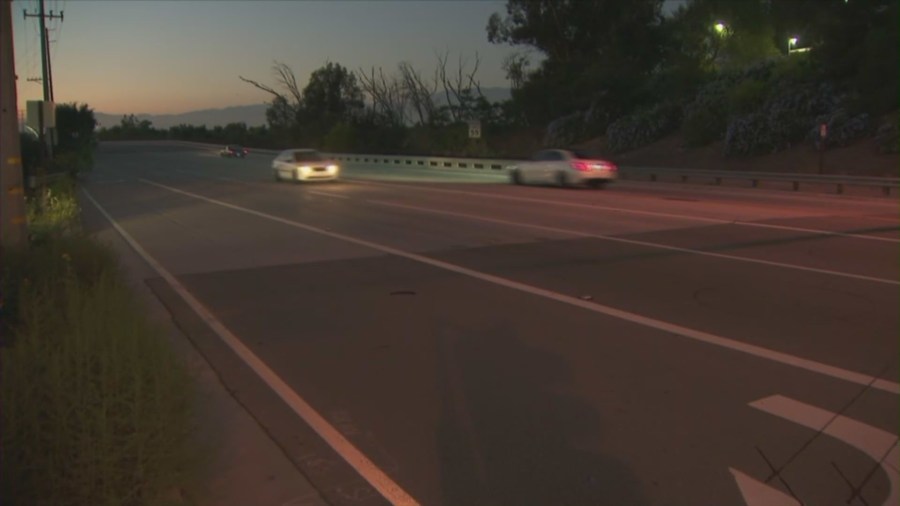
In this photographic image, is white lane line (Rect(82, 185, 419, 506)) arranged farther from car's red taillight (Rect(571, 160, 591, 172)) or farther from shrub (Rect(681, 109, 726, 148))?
shrub (Rect(681, 109, 726, 148))

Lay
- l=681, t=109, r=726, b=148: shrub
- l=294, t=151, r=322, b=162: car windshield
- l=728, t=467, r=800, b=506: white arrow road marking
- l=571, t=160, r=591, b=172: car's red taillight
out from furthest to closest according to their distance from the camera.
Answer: l=681, t=109, r=726, b=148: shrub, l=294, t=151, r=322, b=162: car windshield, l=571, t=160, r=591, b=172: car's red taillight, l=728, t=467, r=800, b=506: white arrow road marking

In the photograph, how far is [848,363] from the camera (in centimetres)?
716

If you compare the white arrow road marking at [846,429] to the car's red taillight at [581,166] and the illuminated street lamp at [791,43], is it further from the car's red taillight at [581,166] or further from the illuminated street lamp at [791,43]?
the illuminated street lamp at [791,43]

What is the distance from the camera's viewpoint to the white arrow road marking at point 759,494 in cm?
453

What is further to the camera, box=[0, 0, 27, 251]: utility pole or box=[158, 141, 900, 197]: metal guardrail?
box=[158, 141, 900, 197]: metal guardrail

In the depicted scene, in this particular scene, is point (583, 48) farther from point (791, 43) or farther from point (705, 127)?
point (705, 127)

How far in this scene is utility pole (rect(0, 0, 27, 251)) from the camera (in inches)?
343

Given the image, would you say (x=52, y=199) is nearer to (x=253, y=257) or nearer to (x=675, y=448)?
(x=253, y=257)

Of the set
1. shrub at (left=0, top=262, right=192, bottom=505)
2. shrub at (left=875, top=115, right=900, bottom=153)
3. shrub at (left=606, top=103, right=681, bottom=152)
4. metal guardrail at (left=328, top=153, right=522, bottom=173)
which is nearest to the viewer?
shrub at (left=0, top=262, right=192, bottom=505)

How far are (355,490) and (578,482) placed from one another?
4.32 feet

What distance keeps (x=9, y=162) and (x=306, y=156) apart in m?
26.2

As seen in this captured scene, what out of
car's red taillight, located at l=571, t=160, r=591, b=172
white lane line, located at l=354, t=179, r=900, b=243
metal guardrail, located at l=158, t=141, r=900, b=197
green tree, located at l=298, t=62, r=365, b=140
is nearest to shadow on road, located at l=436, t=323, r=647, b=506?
white lane line, located at l=354, t=179, r=900, b=243

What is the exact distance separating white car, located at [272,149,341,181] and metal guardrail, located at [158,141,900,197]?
7956 millimetres

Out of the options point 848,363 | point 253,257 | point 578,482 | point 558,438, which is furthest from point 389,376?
point 253,257
